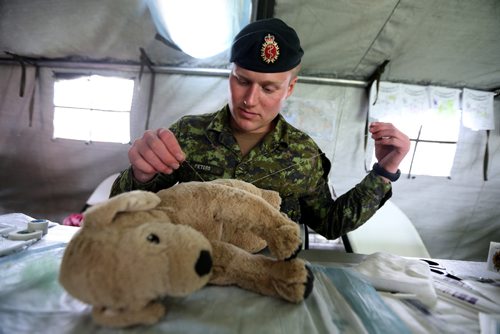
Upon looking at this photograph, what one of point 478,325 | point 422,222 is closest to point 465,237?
point 422,222

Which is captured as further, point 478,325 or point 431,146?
point 431,146

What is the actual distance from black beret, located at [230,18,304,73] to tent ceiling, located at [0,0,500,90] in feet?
2.50

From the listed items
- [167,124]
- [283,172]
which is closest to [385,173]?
[283,172]

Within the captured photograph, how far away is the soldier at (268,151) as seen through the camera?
78cm

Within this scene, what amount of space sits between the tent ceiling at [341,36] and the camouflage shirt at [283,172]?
887mm

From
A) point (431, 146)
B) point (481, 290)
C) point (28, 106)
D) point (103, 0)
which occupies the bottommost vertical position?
point (481, 290)

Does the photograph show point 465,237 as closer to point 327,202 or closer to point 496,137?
point 496,137

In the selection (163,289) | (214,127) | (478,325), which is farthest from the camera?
(214,127)

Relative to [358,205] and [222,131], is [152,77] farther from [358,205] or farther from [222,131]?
Result: [358,205]

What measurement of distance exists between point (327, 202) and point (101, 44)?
2.15 meters

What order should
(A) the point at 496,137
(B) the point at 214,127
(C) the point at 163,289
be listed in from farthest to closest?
(A) the point at 496,137 < (B) the point at 214,127 < (C) the point at 163,289

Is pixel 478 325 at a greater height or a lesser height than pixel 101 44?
lesser

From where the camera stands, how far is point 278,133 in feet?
3.35

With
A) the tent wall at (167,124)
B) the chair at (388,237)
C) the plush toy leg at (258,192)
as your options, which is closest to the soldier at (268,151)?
the plush toy leg at (258,192)
